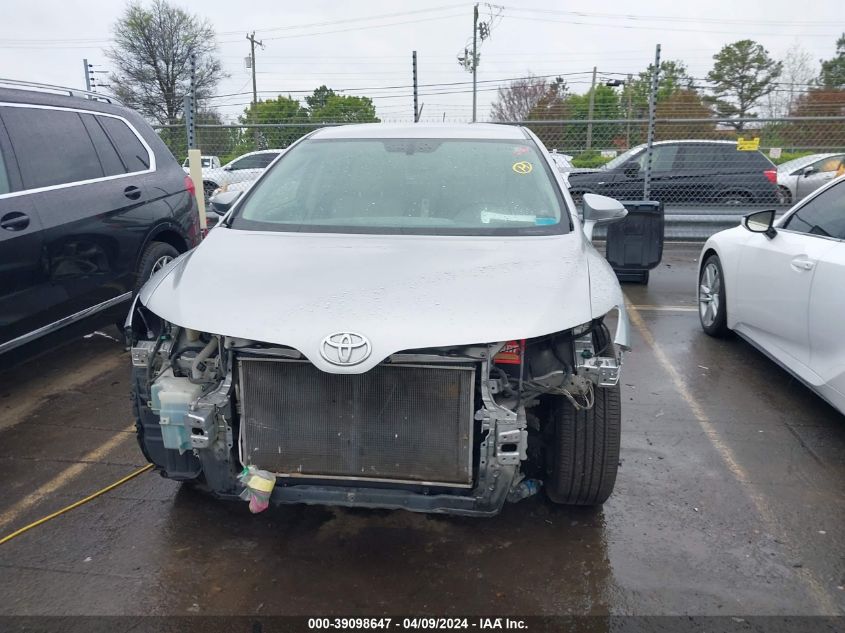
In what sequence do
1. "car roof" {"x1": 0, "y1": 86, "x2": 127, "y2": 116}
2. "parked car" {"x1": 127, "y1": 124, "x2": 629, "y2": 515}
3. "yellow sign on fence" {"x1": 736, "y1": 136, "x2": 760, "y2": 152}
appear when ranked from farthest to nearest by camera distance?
"yellow sign on fence" {"x1": 736, "y1": 136, "x2": 760, "y2": 152}, "car roof" {"x1": 0, "y1": 86, "x2": 127, "y2": 116}, "parked car" {"x1": 127, "y1": 124, "x2": 629, "y2": 515}

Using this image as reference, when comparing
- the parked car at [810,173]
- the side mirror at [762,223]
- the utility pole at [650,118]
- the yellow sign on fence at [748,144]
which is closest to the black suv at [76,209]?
the side mirror at [762,223]

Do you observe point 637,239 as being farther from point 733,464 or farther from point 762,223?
point 733,464

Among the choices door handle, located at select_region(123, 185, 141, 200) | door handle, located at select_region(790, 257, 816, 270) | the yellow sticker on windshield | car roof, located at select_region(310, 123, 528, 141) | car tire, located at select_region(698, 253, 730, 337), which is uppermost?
car roof, located at select_region(310, 123, 528, 141)

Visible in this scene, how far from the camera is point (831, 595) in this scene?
2566 mm

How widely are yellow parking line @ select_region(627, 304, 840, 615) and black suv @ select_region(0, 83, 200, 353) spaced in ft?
13.0

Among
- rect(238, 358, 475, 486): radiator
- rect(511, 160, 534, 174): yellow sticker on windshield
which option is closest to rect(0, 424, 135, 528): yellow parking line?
rect(238, 358, 475, 486): radiator

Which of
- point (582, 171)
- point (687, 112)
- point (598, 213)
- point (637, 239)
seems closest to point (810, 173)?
point (687, 112)

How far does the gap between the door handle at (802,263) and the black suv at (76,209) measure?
4.43 meters

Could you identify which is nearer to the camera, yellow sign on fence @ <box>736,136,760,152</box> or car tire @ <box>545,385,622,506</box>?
car tire @ <box>545,385,622,506</box>

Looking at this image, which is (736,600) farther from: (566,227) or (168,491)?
(168,491)

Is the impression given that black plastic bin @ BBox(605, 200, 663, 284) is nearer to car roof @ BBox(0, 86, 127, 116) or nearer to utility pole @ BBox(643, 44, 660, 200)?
utility pole @ BBox(643, 44, 660, 200)

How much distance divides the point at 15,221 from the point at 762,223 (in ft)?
15.7

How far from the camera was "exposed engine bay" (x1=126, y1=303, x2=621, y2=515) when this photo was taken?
2477 mm

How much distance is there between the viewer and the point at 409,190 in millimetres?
3588
